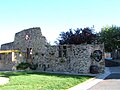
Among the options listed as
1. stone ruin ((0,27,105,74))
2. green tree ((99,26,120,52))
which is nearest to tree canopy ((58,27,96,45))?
stone ruin ((0,27,105,74))

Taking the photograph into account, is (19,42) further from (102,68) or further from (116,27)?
(116,27)

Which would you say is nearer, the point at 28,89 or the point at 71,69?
the point at 28,89

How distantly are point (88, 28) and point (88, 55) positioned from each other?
7825 millimetres

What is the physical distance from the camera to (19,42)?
30078 mm

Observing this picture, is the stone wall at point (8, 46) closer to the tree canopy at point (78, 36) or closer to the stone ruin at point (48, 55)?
the stone ruin at point (48, 55)

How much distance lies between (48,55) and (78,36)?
18.3ft

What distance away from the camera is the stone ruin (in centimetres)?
2439

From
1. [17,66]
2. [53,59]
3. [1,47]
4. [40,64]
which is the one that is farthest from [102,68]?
[1,47]

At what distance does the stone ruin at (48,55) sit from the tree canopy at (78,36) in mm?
4386

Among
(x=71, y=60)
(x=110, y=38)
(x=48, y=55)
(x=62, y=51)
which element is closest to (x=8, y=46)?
(x=48, y=55)

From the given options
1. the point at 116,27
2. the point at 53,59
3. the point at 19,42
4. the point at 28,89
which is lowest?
the point at 28,89

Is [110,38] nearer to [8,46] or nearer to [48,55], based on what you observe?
[8,46]

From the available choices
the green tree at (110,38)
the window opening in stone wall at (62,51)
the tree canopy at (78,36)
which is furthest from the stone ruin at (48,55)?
the green tree at (110,38)

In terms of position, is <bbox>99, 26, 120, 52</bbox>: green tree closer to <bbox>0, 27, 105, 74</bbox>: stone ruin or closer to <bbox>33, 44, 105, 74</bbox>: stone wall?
<bbox>0, 27, 105, 74</bbox>: stone ruin
